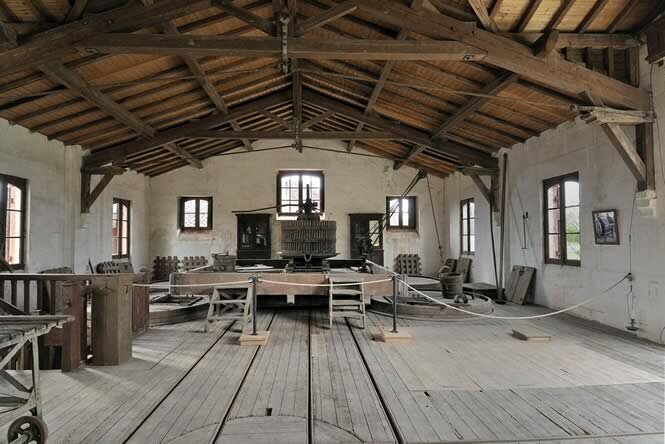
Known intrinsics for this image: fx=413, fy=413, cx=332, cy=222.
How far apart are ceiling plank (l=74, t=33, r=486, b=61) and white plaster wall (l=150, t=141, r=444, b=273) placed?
8.05 m

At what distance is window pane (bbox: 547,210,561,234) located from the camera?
24.5ft

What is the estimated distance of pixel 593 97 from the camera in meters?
5.23

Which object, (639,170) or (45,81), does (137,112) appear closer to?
(45,81)

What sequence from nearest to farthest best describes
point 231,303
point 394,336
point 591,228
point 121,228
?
point 394,336 < point 231,303 < point 591,228 < point 121,228

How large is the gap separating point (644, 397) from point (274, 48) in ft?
16.8

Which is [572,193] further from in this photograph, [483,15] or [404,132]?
[404,132]

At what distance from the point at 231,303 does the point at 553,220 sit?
5.91m

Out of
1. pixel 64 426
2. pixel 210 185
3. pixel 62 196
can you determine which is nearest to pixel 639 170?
pixel 64 426

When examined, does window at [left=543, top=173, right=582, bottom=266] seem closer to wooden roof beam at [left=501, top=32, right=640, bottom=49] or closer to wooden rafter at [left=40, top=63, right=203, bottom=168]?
wooden roof beam at [left=501, top=32, right=640, bottom=49]

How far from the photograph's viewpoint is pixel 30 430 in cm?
261

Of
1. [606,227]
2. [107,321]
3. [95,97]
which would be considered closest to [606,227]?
[606,227]

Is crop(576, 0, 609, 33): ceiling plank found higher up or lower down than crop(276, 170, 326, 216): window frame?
higher up

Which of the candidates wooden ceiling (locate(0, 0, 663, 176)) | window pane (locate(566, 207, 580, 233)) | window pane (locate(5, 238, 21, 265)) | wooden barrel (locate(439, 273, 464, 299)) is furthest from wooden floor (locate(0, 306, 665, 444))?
window pane (locate(5, 238, 21, 265))

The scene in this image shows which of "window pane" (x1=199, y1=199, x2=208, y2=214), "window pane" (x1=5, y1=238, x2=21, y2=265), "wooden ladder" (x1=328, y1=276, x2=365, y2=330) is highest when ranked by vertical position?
"window pane" (x1=199, y1=199, x2=208, y2=214)
